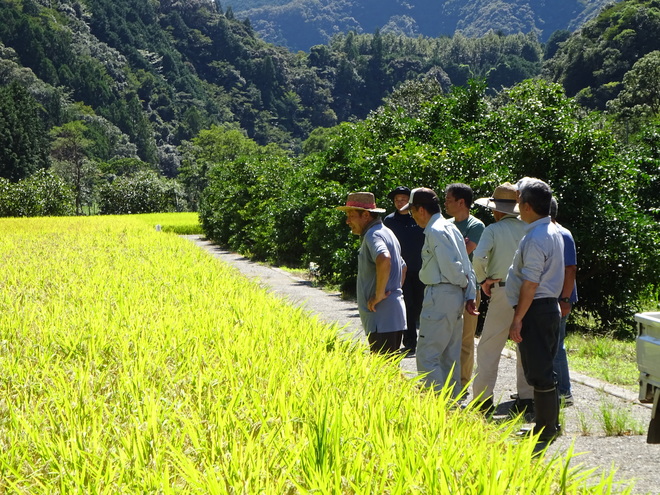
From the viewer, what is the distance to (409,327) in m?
8.43

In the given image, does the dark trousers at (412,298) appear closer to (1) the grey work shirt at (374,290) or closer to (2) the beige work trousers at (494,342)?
(2) the beige work trousers at (494,342)

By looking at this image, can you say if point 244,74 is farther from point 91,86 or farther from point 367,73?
point 91,86

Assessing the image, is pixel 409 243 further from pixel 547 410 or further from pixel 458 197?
pixel 547 410

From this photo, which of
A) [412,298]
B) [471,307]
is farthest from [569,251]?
[412,298]

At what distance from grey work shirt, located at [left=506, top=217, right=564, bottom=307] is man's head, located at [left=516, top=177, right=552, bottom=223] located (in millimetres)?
54

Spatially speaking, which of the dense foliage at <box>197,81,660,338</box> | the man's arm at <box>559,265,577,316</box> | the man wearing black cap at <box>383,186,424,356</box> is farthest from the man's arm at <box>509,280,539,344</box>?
the dense foliage at <box>197,81,660,338</box>

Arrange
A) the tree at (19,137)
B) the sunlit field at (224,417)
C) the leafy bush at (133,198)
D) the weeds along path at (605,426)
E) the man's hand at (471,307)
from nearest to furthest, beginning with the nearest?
the sunlit field at (224,417) → the weeds along path at (605,426) → the man's hand at (471,307) → the leafy bush at (133,198) → the tree at (19,137)

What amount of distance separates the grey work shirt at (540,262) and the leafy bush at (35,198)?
5864 cm

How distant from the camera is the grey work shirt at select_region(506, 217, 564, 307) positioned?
4.91 meters

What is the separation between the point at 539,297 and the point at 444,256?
0.77m

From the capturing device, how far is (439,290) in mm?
5453

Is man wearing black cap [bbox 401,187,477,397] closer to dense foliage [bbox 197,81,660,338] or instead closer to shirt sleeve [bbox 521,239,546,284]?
shirt sleeve [bbox 521,239,546,284]

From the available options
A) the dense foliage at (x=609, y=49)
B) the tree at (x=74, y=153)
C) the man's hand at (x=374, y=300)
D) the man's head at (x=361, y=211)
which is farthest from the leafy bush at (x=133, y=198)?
the man's hand at (x=374, y=300)

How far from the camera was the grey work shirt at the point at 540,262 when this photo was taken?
4910 mm
